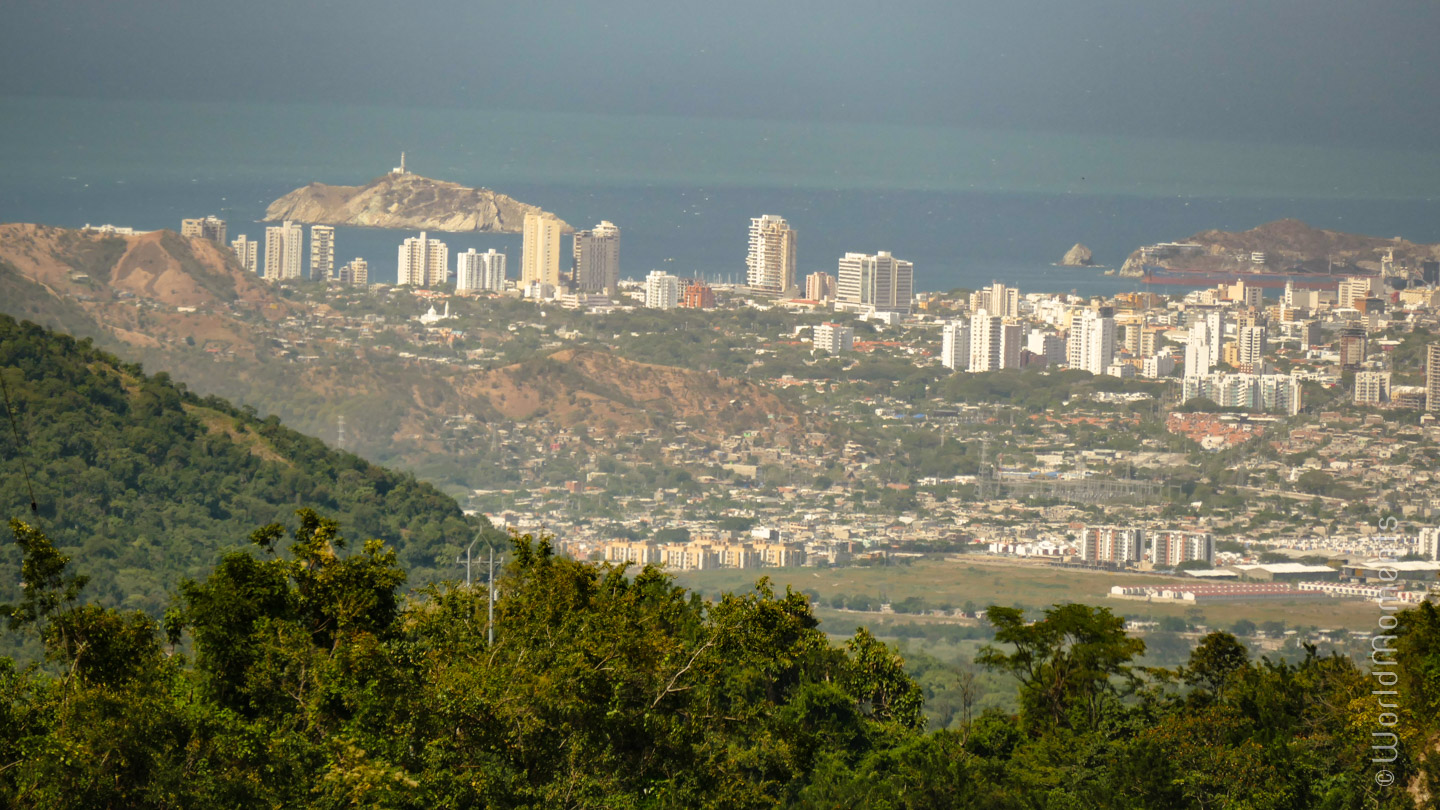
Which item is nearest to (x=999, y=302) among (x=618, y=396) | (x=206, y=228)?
(x=618, y=396)

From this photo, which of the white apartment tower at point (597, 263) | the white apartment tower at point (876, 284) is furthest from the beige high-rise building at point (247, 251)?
the white apartment tower at point (876, 284)

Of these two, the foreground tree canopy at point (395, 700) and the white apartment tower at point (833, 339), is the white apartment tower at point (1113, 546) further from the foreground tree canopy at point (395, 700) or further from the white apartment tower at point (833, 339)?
the foreground tree canopy at point (395, 700)

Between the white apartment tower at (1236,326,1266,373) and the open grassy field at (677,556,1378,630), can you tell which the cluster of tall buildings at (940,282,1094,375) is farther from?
the open grassy field at (677,556,1378,630)

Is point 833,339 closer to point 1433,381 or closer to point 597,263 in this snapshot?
point 597,263

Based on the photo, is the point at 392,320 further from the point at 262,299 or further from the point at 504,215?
the point at 504,215

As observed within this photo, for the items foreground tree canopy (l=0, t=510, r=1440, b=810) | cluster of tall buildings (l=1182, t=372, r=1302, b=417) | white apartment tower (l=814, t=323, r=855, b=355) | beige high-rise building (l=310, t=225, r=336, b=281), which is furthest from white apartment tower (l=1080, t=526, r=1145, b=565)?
beige high-rise building (l=310, t=225, r=336, b=281)

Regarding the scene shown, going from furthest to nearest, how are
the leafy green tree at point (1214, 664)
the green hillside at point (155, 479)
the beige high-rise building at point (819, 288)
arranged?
the beige high-rise building at point (819, 288) < the green hillside at point (155, 479) < the leafy green tree at point (1214, 664)
